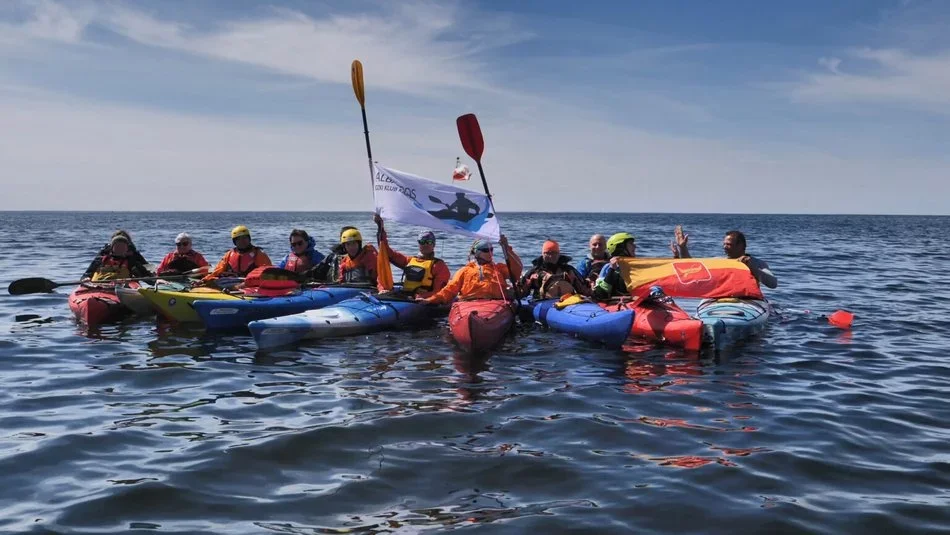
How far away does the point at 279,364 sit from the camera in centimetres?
966

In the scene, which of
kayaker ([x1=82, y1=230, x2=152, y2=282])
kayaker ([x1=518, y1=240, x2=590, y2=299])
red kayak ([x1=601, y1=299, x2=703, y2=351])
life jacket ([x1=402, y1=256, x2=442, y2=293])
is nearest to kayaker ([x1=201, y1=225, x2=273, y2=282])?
kayaker ([x1=82, y1=230, x2=152, y2=282])

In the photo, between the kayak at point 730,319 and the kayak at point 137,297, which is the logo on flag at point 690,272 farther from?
the kayak at point 137,297

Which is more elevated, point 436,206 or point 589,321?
point 436,206

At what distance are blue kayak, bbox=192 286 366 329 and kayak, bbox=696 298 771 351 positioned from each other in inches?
254

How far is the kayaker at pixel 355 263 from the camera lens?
13820 millimetres

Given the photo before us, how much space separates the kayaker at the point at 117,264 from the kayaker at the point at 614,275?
29.5ft

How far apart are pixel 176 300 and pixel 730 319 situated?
9.15 metres

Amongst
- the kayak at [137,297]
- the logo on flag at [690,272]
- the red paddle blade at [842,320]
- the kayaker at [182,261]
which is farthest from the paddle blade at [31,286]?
the red paddle blade at [842,320]

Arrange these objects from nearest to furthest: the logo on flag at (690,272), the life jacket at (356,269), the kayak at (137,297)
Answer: the logo on flag at (690,272) → the kayak at (137,297) → the life jacket at (356,269)

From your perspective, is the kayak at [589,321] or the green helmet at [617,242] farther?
the green helmet at [617,242]

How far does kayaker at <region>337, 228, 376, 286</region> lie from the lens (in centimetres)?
1382

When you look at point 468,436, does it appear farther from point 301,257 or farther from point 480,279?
point 301,257

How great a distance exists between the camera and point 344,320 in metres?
11.4

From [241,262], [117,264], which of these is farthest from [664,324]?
[117,264]
